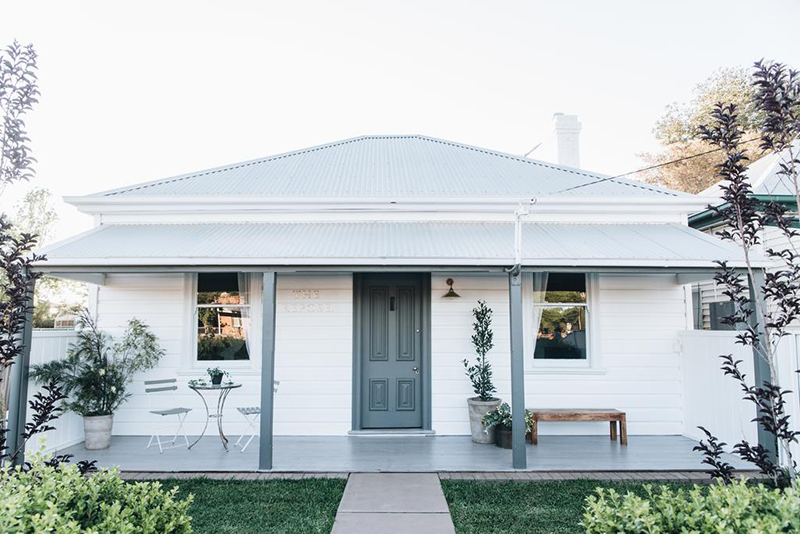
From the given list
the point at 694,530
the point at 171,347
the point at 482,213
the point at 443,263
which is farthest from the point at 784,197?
the point at 171,347

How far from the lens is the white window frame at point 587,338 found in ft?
25.3

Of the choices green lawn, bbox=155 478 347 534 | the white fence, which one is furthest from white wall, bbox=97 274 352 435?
green lawn, bbox=155 478 347 534

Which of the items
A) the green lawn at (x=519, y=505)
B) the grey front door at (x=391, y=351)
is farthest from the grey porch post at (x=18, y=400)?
the green lawn at (x=519, y=505)

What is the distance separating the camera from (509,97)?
57.5ft

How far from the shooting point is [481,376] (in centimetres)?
736

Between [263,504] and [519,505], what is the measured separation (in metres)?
2.31

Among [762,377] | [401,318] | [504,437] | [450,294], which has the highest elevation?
[450,294]

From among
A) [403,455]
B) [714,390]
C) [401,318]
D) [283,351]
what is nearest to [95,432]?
[283,351]

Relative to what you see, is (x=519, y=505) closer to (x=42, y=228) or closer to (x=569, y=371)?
(x=569, y=371)

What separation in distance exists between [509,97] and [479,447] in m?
13.6

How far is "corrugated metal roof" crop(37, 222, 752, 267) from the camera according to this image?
236 inches

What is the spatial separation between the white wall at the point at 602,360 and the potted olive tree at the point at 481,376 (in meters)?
0.13

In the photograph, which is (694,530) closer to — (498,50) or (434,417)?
(434,417)

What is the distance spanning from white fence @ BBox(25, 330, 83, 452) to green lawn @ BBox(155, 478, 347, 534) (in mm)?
2221
